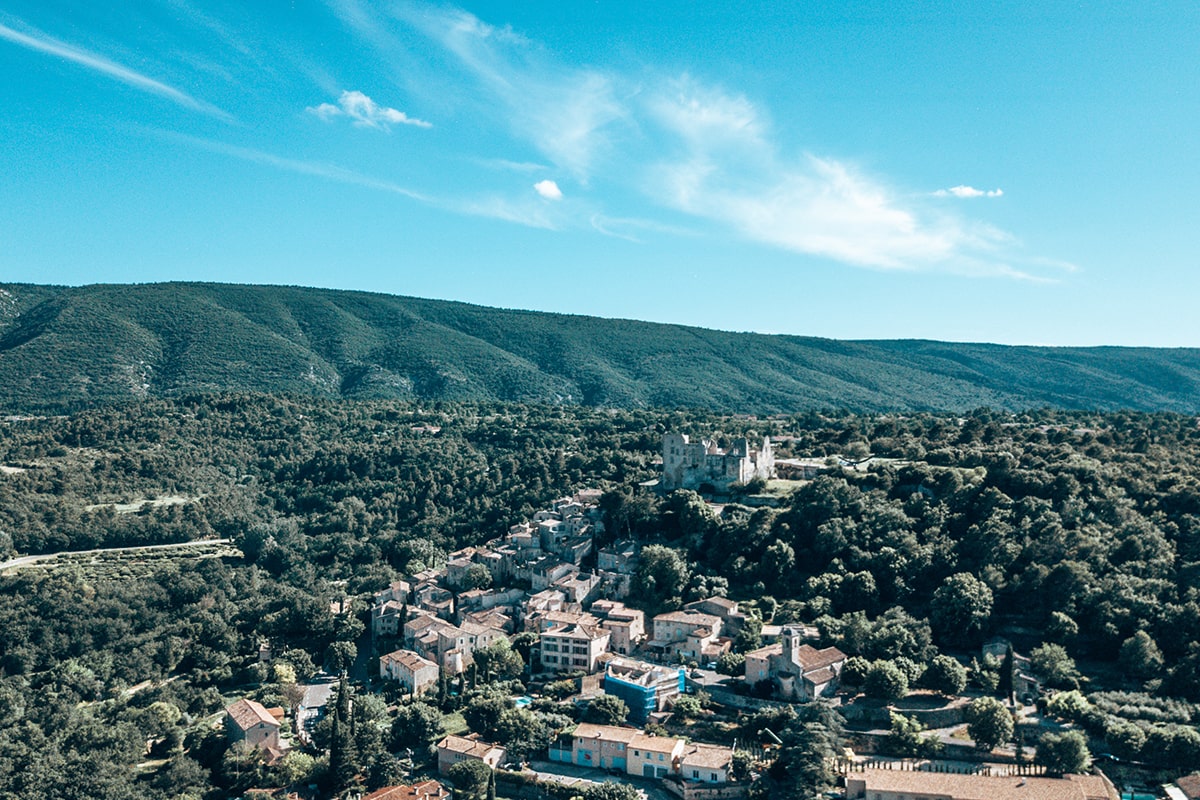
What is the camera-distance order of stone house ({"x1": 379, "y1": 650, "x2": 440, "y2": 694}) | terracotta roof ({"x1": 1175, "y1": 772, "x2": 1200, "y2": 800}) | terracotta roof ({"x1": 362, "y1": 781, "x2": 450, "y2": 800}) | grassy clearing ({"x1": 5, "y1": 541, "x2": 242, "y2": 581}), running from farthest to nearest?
grassy clearing ({"x1": 5, "y1": 541, "x2": 242, "y2": 581}), stone house ({"x1": 379, "y1": 650, "x2": 440, "y2": 694}), terracotta roof ({"x1": 362, "y1": 781, "x2": 450, "y2": 800}), terracotta roof ({"x1": 1175, "y1": 772, "x2": 1200, "y2": 800})

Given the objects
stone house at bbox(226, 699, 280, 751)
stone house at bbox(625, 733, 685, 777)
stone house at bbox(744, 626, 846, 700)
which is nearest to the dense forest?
stone house at bbox(226, 699, 280, 751)

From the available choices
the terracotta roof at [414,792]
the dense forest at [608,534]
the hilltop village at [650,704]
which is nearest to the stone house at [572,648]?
the hilltop village at [650,704]

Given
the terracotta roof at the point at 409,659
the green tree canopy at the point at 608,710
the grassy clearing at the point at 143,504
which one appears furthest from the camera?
the grassy clearing at the point at 143,504

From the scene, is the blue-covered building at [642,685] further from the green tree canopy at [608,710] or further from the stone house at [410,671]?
the stone house at [410,671]

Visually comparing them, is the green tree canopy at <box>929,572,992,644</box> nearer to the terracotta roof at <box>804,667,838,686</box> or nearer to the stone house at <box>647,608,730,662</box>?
the terracotta roof at <box>804,667,838,686</box>

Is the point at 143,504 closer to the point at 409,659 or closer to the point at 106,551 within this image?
the point at 106,551

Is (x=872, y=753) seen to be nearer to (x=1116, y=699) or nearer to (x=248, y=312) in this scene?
(x=1116, y=699)

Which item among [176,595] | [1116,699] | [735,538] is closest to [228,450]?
[176,595]
